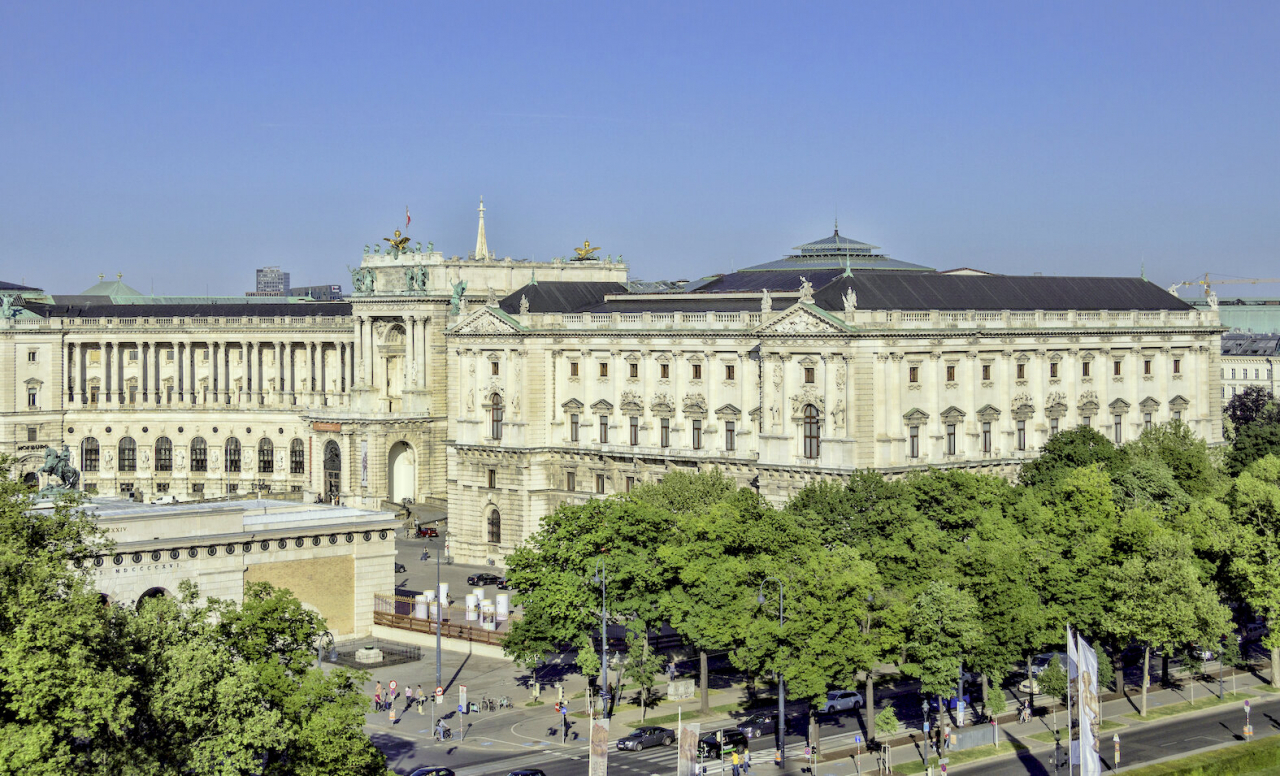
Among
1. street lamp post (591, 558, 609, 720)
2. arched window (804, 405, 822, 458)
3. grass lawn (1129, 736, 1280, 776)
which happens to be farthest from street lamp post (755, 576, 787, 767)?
arched window (804, 405, 822, 458)

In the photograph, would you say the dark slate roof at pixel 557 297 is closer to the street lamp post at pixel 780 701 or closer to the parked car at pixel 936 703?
the parked car at pixel 936 703

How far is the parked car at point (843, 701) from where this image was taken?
4141 inches

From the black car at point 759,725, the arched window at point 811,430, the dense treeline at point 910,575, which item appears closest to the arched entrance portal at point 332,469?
the arched window at point 811,430

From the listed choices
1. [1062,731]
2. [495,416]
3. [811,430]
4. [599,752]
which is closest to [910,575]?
[1062,731]

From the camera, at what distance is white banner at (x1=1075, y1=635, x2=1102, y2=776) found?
271ft

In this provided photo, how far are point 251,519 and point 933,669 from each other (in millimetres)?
46324

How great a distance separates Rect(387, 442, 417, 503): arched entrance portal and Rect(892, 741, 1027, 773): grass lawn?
346ft

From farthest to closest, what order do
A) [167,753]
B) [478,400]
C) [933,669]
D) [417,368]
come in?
[417,368] → [478,400] → [933,669] → [167,753]

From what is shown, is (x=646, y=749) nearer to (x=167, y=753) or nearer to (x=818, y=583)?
(x=818, y=583)

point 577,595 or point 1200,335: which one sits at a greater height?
point 1200,335

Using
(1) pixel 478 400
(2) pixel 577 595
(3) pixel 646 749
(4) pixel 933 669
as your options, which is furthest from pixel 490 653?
(1) pixel 478 400

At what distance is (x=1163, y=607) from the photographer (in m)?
104

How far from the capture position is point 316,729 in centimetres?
7438

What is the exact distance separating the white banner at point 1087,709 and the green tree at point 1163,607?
19.2 m
